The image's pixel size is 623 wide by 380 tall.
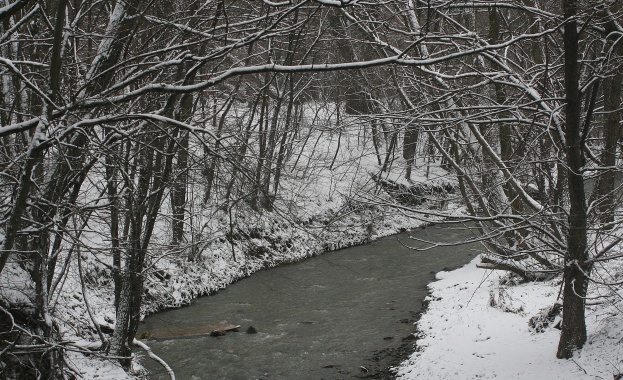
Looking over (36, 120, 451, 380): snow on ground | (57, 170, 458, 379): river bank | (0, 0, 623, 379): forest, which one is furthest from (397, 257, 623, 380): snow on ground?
(57, 170, 458, 379): river bank

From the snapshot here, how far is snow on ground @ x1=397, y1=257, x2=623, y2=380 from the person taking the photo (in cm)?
641

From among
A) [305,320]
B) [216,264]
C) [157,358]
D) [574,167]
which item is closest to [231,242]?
[157,358]

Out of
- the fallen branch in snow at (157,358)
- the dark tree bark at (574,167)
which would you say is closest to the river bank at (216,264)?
the fallen branch in snow at (157,358)

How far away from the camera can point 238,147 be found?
461 cm

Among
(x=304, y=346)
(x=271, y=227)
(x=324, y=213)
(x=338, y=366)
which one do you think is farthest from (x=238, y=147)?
(x=324, y=213)

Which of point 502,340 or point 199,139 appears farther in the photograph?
point 502,340

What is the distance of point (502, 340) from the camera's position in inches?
325

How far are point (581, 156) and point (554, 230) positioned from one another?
0.92 meters

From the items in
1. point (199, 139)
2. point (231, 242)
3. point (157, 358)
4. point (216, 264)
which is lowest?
point (157, 358)

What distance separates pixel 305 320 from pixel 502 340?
4.52m

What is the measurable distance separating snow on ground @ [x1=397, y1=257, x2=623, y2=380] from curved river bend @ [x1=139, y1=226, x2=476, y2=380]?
806mm

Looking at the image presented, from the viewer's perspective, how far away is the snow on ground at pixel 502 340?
6.41 metres

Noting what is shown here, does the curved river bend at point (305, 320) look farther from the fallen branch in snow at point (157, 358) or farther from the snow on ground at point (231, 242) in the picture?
the fallen branch in snow at point (157, 358)

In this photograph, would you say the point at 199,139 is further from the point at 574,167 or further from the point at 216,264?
the point at 216,264
